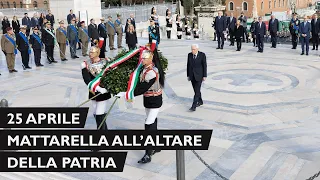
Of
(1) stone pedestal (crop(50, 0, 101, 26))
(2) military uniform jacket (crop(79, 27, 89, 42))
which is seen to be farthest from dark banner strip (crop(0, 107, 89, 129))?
(1) stone pedestal (crop(50, 0, 101, 26))

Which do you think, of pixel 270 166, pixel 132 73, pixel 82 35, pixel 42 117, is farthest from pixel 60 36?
pixel 42 117

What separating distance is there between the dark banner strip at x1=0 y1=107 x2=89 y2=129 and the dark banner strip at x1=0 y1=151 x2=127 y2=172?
0.31m

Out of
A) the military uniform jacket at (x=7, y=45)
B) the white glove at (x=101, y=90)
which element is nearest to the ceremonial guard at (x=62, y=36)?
the military uniform jacket at (x=7, y=45)

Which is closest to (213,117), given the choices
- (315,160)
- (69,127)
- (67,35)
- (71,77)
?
(315,160)

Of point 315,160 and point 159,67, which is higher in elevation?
point 159,67

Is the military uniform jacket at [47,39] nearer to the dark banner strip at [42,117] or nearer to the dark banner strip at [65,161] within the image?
the dark banner strip at [42,117]

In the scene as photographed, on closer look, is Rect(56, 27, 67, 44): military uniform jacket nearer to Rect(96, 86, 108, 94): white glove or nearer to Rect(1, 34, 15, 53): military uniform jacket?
Rect(1, 34, 15, 53): military uniform jacket

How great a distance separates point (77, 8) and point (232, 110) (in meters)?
15.3

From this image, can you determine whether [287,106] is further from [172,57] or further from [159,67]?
[172,57]

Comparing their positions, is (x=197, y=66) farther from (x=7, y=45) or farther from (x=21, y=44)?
(x=21, y=44)

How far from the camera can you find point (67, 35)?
54.5 ft

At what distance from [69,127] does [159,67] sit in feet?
9.15

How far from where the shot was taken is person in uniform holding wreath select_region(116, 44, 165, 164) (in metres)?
6.12

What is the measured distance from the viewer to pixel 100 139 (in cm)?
365
